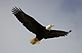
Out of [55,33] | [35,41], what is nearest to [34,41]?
[35,41]

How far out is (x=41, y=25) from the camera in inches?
6467

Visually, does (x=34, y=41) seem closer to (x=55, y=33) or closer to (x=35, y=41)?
(x=35, y=41)

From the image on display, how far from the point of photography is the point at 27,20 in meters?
166

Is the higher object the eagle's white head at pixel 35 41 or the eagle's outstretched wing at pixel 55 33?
the eagle's outstretched wing at pixel 55 33

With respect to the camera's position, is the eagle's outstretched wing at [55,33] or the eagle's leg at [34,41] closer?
the eagle's leg at [34,41]

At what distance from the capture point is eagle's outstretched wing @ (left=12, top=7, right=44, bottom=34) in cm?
16475

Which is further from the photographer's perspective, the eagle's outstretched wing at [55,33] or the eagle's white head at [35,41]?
the eagle's outstretched wing at [55,33]

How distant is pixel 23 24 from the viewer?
166 meters

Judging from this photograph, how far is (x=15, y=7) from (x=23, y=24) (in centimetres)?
288

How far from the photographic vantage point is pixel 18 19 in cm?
16525

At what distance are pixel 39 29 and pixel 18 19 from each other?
349 centimetres

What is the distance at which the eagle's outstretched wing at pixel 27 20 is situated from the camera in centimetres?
16475

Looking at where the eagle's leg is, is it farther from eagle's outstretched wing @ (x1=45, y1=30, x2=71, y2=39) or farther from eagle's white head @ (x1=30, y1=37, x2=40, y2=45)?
eagle's outstretched wing @ (x1=45, y1=30, x2=71, y2=39)

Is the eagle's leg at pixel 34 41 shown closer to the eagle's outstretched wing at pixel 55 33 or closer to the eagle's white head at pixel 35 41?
the eagle's white head at pixel 35 41
